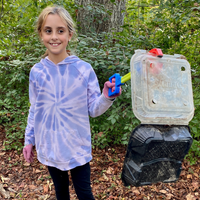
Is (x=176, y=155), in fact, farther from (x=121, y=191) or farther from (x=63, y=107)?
(x=121, y=191)

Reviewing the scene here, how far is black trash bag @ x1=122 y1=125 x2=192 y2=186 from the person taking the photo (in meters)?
1.22

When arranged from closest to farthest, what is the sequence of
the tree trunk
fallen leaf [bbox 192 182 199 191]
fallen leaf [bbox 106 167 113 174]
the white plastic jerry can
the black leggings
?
the white plastic jerry can < the black leggings < fallen leaf [bbox 192 182 199 191] < fallen leaf [bbox 106 167 113 174] < the tree trunk

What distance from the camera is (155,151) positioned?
48.8 inches

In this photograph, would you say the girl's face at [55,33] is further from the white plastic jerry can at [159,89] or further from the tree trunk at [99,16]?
the tree trunk at [99,16]

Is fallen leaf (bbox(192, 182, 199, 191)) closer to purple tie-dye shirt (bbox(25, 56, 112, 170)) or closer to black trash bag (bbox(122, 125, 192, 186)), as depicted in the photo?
black trash bag (bbox(122, 125, 192, 186))

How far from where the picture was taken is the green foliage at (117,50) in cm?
248

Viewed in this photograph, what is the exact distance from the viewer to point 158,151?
4.07 feet

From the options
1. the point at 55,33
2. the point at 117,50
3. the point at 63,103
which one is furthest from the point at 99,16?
the point at 63,103

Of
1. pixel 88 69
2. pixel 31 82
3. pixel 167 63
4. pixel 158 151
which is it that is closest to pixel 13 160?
pixel 31 82

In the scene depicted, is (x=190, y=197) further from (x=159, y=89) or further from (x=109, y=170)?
(x=159, y=89)

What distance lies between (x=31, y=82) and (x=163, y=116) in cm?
108

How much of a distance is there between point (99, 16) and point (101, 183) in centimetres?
278

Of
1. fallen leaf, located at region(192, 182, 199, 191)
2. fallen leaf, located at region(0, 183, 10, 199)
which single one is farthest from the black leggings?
fallen leaf, located at region(192, 182, 199, 191)

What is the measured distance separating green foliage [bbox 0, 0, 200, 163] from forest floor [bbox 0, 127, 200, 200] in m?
0.21
